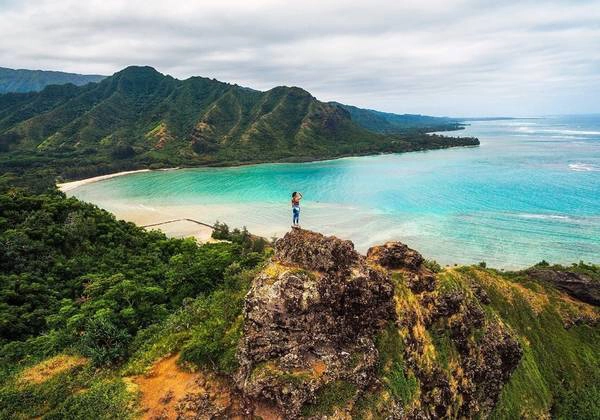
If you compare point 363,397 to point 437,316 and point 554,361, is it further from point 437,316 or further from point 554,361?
point 554,361

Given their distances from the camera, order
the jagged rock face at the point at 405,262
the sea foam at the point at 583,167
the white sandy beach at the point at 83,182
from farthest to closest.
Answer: the sea foam at the point at 583,167 < the white sandy beach at the point at 83,182 < the jagged rock face at the point at 405,262

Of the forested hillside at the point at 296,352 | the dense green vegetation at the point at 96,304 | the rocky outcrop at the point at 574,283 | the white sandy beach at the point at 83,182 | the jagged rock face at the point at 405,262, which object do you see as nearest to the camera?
the forested hillside at the point at 296,352

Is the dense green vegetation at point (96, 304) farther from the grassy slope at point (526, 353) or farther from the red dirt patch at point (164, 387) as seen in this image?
the grassy slope at point (526, 353)

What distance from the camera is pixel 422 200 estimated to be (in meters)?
98.1

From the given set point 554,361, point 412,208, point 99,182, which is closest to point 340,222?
point 412,208

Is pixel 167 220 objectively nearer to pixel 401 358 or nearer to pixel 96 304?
pixel 96 304

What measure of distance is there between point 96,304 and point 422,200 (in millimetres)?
85747

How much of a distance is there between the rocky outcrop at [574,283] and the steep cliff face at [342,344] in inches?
924

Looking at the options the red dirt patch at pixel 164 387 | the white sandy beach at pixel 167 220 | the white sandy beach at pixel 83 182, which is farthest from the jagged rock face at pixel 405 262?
the white sandy beach at pixel 83 182

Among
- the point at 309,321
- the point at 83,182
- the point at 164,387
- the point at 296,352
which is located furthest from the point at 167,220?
the point at 296,352

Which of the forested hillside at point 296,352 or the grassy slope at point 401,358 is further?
the grassy slope at point 401,358

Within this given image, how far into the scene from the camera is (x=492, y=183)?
114m

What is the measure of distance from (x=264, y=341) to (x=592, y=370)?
2620 cm

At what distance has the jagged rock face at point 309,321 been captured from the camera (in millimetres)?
13195
